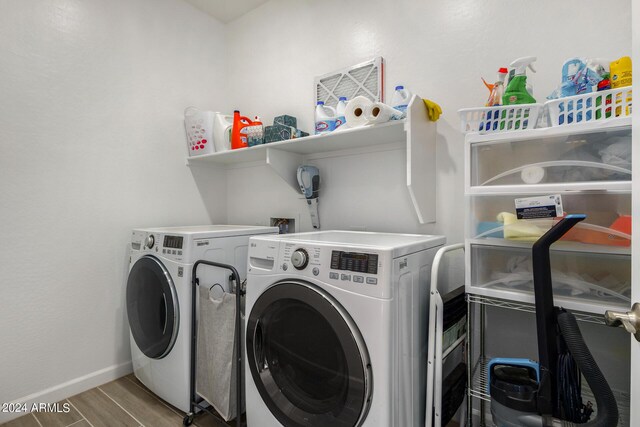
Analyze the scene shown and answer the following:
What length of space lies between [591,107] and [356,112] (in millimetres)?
949

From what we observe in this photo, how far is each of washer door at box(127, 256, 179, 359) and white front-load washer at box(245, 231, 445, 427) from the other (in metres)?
0.56

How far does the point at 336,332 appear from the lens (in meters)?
1.09

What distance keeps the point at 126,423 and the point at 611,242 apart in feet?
7.43

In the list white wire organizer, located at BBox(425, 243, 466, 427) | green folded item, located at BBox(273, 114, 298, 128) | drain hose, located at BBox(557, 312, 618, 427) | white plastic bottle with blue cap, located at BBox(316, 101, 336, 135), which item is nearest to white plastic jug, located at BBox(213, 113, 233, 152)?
green folded item, located at BBox(273, 114, 298, 128)

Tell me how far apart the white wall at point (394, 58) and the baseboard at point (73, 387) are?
4.38ft

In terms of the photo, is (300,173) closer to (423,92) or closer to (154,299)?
(423,92)

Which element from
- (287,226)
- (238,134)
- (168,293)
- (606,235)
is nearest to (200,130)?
(238,134)

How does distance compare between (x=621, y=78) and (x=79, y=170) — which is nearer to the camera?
(x=621, y=78)

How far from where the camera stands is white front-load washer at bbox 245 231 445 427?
3.39 feet

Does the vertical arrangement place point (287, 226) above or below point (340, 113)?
below

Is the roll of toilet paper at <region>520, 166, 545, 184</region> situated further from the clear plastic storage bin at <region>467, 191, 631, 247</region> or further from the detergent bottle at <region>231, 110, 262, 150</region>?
the detergent bottle at <region>231, 110, 262, 150</region>

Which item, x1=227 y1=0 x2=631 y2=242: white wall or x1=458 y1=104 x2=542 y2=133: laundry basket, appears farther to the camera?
x1=227 y1=0 x2=631 y2=242: white wall

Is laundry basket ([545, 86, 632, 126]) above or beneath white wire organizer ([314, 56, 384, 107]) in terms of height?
beneath

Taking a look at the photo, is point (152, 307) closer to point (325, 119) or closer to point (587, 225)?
point (325, 119)
